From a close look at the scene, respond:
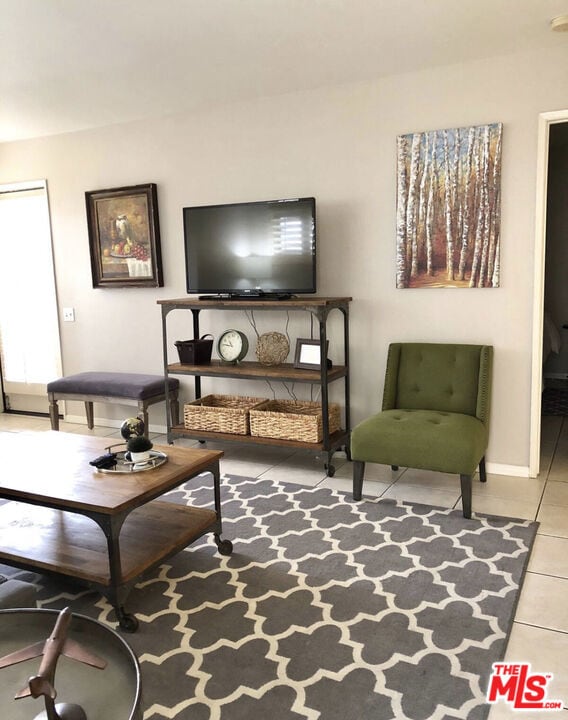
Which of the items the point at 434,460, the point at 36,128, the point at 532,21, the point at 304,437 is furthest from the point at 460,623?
the point at 36,128

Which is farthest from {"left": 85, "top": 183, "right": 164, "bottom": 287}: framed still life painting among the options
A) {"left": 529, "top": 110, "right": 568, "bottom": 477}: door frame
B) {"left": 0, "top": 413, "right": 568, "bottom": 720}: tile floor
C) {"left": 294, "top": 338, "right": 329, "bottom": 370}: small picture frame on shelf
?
{"left": 529, "top": 110, "right": 568, "bottom": 477}: door frame

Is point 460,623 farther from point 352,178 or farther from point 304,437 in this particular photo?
point 352,178

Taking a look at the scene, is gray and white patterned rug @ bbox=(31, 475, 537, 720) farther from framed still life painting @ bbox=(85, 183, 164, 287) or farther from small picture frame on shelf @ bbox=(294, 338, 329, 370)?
framed still life painting @ bbox=(85, 183, 164, 287)

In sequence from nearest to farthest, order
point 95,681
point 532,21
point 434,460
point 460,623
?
point 95,681 < point 460,623 < point 532,21 < point 434,460

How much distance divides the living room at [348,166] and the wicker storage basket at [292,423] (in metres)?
0.33

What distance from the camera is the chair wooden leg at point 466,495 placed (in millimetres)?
3080

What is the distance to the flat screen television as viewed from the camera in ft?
12.9

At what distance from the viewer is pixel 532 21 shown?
2967 millimetres

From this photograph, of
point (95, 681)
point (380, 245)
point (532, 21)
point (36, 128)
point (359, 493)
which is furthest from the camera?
point (36, 128)

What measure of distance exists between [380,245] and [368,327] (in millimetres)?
546

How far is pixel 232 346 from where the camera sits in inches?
169

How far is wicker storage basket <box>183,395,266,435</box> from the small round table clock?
32 centimetres

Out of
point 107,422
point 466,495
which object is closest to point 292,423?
point 466,495

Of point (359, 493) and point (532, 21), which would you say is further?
point (359, 493)
